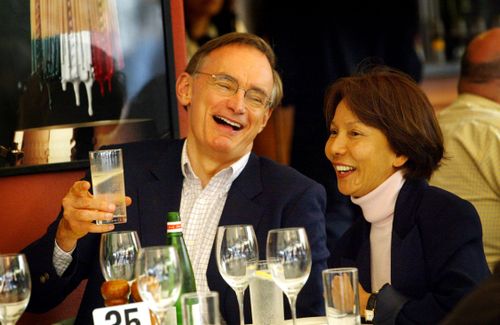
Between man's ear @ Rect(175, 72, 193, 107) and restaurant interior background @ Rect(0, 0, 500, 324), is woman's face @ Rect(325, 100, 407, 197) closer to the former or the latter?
man's ear @ Rect(175, 72, 193, 107)

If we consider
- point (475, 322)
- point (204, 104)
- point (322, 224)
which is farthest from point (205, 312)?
point (204, 104)

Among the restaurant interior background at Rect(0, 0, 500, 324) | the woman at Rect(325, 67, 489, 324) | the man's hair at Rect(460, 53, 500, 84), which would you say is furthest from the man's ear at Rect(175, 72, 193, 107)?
the man's hair at Rect(460, 53, 500, 84)

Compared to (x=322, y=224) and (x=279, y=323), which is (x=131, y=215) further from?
(x=279, y=323)

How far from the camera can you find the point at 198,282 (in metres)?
2.74

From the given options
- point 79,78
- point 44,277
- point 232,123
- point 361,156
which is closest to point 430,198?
point 361,156

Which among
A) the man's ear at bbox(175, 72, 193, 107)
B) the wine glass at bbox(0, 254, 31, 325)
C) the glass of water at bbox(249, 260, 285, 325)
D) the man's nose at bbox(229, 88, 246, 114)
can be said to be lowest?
the glass of water at bbox(249, 260, 285, 325)

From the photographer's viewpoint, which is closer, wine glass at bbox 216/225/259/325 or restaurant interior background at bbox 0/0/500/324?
wine glass at bbox 216/225/259/325

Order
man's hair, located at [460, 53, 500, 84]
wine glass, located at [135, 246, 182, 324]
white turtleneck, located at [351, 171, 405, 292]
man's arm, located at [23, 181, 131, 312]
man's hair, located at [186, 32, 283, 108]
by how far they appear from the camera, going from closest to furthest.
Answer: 1. wine glass, located at [135, 246, 182, 324]
2. man's arm, located at [23, 181, 131, 312]
3. white turtleneck, located at [351, 171, 405, 292]
4. man's hair, located at [186, 32, 283, 108]
5. man's hair, located at [460, 53, 500, 84]

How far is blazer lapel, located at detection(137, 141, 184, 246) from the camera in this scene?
9.40 ft

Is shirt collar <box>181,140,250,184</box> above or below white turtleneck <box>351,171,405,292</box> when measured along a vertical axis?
above

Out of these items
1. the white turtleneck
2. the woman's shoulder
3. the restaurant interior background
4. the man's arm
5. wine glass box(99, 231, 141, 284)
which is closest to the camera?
wine glass box(99, 231, 141, 284)

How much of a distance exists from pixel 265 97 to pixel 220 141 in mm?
217

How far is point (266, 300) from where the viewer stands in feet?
7.26

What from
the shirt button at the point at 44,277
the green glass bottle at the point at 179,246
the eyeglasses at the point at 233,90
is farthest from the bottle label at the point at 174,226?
the eyeglasses at the point at 233,90
